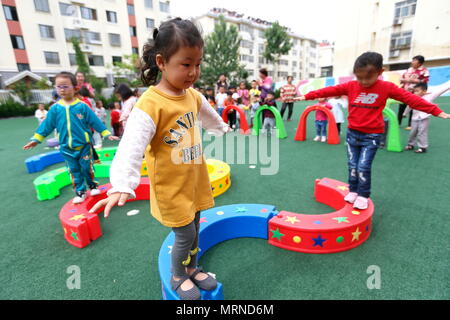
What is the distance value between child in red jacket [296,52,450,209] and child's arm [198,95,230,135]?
1.54 metres

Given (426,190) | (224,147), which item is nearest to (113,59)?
(224,147)

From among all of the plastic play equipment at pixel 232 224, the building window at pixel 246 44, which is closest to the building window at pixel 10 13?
the plastic play equipment at pixel 232 224

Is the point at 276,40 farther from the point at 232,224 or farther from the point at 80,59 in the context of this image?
the point at 232,224

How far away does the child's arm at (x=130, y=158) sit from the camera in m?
1.16

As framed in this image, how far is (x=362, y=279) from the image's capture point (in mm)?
2039

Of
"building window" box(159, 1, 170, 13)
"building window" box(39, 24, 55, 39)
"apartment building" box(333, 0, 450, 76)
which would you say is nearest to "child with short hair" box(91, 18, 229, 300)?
"apartment building" box(333, 0, 450, 76)

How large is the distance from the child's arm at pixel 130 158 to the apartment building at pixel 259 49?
32252 millimetres

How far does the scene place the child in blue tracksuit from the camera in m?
3.11

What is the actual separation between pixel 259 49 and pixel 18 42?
34709 mm

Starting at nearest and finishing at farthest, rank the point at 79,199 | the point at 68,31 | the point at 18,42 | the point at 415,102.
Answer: the point at 415,102 < the point at 79,199 < the point at 18,42 < the point at 68,31

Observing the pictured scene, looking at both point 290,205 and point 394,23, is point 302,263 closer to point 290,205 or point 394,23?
point 290,205

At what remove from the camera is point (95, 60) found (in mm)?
27375

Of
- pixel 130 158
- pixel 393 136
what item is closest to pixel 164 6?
pixel 393 136
